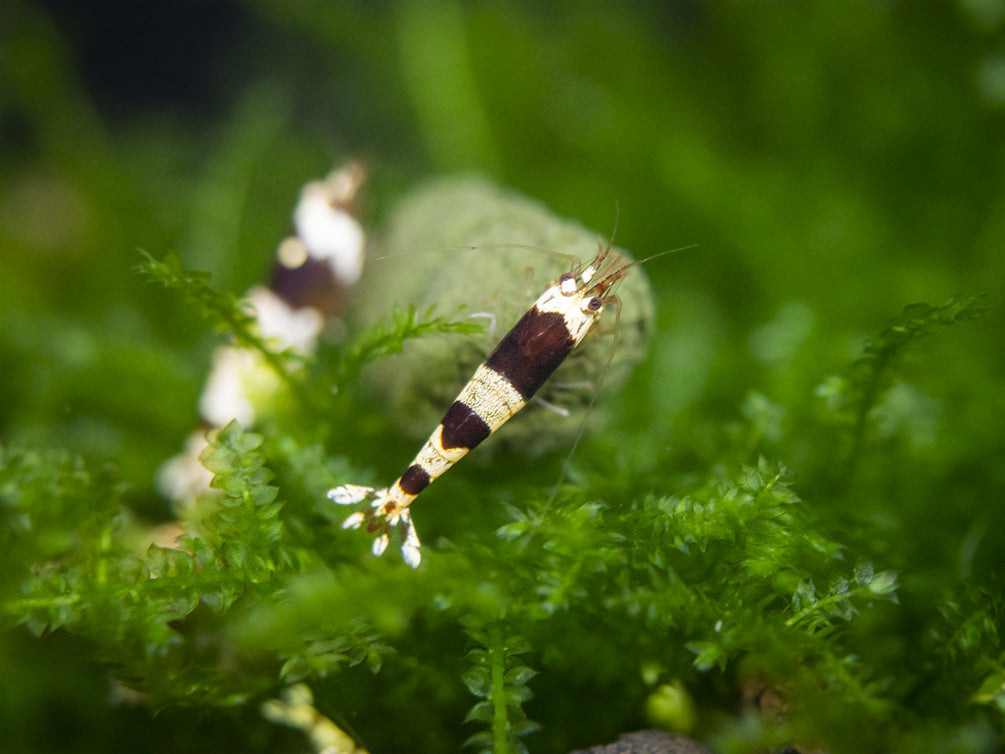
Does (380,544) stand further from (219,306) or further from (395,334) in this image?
(219,306)

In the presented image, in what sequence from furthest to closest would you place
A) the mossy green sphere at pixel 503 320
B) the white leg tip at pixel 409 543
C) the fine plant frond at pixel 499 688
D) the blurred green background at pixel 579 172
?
the blurred green background at pixel 579 172 < the mossy green sphere at pixel 503 320 < the white leg tip at pixel 409 543 < the fine plant frond at pixel 499 688

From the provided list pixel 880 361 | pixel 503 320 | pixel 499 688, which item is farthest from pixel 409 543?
pixel 880 361

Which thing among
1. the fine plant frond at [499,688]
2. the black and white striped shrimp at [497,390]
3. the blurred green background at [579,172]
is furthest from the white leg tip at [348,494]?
the blurred green background at [579,172]

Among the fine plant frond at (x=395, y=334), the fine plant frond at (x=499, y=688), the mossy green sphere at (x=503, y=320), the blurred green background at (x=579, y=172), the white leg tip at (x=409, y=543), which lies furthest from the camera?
the blurred green background at (x=579, y=172)

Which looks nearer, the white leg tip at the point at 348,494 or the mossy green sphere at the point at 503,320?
the white leg tip at the point at 348,494

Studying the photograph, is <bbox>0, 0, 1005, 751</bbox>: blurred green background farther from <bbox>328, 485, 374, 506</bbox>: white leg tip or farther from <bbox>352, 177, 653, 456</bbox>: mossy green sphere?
<bbox>328, 485, 374, 506</bbox>: white leg tip

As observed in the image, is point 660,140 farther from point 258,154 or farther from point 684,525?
point 684,525

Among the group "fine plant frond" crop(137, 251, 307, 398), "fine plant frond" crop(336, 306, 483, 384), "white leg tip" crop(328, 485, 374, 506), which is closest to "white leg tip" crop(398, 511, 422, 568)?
"white leg tip" crop(328, 485, 374, 506)

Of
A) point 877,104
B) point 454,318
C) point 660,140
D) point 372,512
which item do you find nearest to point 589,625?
point 372,512

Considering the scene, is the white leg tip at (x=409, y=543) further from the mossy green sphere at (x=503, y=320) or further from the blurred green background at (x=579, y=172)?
the blurred green background at (x=579, y=172)
